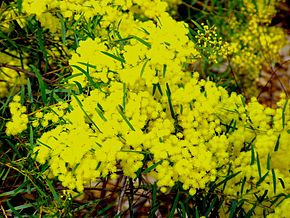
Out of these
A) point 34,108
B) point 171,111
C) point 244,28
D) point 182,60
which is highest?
point 182,60

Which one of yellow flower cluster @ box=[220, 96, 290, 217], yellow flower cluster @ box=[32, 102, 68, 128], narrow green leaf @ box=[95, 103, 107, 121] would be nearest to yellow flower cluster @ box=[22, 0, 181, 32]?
yellow flower cluster @ box=[32, 102, 68, 128]

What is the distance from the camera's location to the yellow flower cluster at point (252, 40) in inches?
175

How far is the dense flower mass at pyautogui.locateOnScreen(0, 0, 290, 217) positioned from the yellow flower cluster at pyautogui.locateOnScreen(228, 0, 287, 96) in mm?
1930

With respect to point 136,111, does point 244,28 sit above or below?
below

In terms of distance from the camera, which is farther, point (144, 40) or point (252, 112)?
point (252, 112)

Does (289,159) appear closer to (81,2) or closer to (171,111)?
(171,111)

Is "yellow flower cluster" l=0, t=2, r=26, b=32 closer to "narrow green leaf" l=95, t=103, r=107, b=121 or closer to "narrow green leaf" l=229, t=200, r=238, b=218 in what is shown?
"narrow green leaf" l=95, t=103, r=107, b=121

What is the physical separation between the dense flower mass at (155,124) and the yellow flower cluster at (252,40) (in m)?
1.93

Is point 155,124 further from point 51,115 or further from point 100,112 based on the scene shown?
point 51,115

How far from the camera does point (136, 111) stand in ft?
6.99

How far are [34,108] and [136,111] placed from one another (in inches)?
26.6

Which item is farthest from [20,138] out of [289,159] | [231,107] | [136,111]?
[289,159]

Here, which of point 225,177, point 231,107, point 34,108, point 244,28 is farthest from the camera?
point 244,28

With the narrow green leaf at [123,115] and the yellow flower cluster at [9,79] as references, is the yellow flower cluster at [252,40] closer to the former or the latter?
the yellow flower cluster at [9,79]
